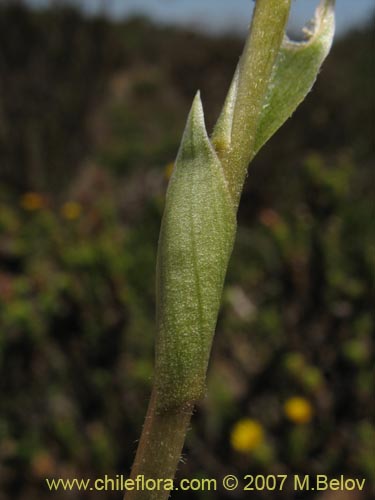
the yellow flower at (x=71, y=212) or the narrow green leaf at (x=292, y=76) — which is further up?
the yellow flower at (x=71, y=212)

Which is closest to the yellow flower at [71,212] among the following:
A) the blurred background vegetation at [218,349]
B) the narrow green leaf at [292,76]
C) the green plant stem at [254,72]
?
the blurred background vegetation at [218,349]

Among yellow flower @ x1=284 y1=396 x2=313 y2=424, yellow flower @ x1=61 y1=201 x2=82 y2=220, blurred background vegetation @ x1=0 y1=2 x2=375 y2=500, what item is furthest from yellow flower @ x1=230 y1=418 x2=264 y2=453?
yellow flower @ x1=61 y1=201 x2=82 y2=220

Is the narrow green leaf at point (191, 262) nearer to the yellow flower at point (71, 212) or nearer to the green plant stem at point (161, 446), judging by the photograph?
the green plant stem at point (161, 446)

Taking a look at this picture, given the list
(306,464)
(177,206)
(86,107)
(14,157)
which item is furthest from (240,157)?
(86,107)

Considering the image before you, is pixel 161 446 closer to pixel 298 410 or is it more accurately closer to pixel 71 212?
pixel 298 410

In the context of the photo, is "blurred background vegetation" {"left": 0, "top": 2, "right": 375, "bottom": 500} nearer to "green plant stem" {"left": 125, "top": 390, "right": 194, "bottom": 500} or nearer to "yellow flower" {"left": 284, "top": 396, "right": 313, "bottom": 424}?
"yellow flower" {"left": 284, "top": 396, "right": 313, "bottom": 424}
